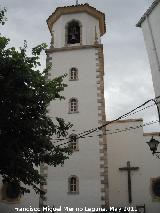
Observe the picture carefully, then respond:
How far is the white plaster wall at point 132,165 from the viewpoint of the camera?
21.2 meters

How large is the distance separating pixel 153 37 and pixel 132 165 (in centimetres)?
997

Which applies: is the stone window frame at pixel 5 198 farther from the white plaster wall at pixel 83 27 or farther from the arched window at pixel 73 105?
the white plaster wall at pixel 83 27

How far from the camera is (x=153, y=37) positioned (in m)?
15.4

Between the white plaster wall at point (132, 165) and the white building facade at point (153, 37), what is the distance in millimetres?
8647

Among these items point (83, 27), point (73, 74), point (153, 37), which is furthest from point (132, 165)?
point (83, 27)

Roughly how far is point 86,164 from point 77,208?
8.87 ft

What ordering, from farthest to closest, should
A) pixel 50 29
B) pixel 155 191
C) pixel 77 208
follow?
pixel 50 29
pixel 155 191
pixel 77 208

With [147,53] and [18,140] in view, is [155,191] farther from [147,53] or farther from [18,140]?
[18,140]

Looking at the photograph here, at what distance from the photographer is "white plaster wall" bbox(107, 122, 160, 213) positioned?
69.6 feet

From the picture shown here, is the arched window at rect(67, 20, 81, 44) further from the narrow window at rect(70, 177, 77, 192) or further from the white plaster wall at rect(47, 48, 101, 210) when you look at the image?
the narrow window at rect(70, 177, 77, 192)

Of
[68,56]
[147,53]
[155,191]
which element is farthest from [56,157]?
[68,56]

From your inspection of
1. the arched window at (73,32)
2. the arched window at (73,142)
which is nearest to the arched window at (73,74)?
the arched window at (73,32)

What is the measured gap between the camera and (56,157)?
492 inches

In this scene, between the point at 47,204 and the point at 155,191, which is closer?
the point at 47,204
